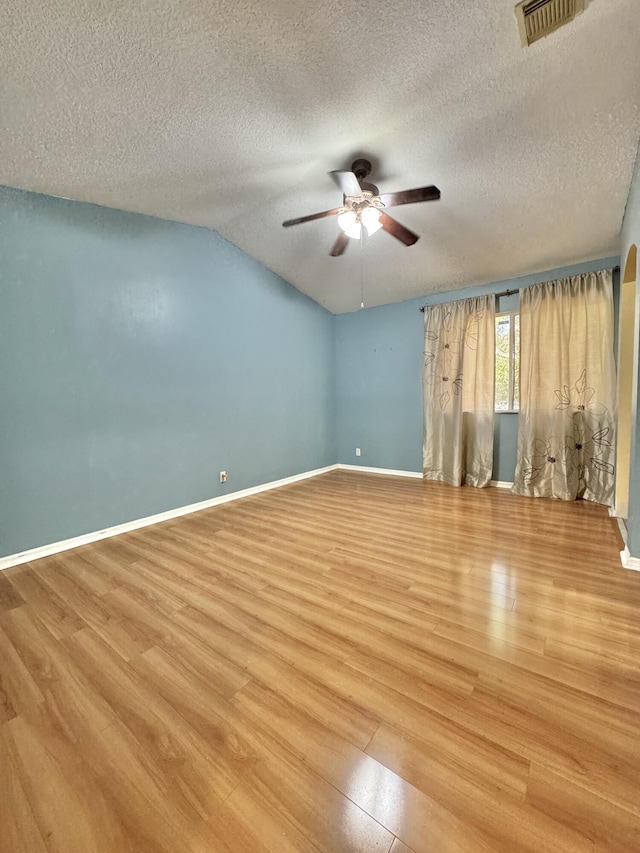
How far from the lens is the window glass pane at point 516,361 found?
394 cm

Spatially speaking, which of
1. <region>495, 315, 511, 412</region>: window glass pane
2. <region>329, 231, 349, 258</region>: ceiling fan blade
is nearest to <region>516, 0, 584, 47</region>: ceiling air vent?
<region>329, 231, 349, 258</region>: ceiling fan blade

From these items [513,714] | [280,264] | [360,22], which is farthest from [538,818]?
[280,264]

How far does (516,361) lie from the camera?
3996 millimetres

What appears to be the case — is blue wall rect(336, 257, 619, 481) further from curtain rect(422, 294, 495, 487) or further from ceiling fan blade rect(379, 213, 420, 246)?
ceiling fan blade rect(379, 213, 420, 246)

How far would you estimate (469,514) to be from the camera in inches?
129

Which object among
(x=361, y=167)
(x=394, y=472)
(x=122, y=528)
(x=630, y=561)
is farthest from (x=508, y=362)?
(x=122, y=528)

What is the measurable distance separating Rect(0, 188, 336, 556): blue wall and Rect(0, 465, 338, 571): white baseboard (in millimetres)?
57

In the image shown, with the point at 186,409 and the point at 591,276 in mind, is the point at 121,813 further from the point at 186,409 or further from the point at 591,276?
the point at 591,276

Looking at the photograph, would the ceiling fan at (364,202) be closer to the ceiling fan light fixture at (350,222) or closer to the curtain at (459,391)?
the ceiling fan light fixture at (350,222)

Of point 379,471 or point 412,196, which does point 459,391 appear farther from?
point 412,196

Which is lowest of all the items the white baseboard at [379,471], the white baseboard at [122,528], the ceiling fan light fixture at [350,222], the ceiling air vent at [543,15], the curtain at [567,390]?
the white baseboard at [122,528]

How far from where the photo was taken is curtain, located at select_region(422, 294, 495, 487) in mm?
4059

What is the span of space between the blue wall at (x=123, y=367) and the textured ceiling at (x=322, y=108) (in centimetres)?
37

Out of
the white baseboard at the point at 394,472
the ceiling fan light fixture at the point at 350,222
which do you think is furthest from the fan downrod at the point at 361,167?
the white baseboard at the point at 394,472
